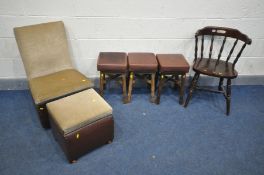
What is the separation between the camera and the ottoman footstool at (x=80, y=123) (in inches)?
65.3

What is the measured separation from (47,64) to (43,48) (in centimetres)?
16

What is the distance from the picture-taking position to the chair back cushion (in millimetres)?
2025

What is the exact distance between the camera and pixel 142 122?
224 centimetres

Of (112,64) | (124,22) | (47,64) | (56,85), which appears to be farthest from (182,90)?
(47,64)

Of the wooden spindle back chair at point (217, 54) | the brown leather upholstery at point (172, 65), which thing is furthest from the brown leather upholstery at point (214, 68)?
the brown leather upholstery at point (172, 65)

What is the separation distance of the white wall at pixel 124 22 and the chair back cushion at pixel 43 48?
0.21m

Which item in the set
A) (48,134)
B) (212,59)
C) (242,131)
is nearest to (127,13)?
(212,59)

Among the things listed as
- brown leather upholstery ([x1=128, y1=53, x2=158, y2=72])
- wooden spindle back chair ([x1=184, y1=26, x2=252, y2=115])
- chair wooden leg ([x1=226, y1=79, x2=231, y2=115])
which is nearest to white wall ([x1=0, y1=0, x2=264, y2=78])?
wooden spindle back chair ([x1=184, y1=26, x2=252, y2=115])

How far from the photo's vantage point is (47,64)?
86.0 inches

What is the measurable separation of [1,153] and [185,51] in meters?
2.07

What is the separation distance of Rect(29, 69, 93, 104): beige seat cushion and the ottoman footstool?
83 millimetres

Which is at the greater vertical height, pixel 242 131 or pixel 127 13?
pixel 127 13

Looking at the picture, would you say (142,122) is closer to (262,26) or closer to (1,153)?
(1,153)

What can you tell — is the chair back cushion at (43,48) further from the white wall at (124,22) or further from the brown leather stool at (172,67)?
the brown leather stool at (172,67)
